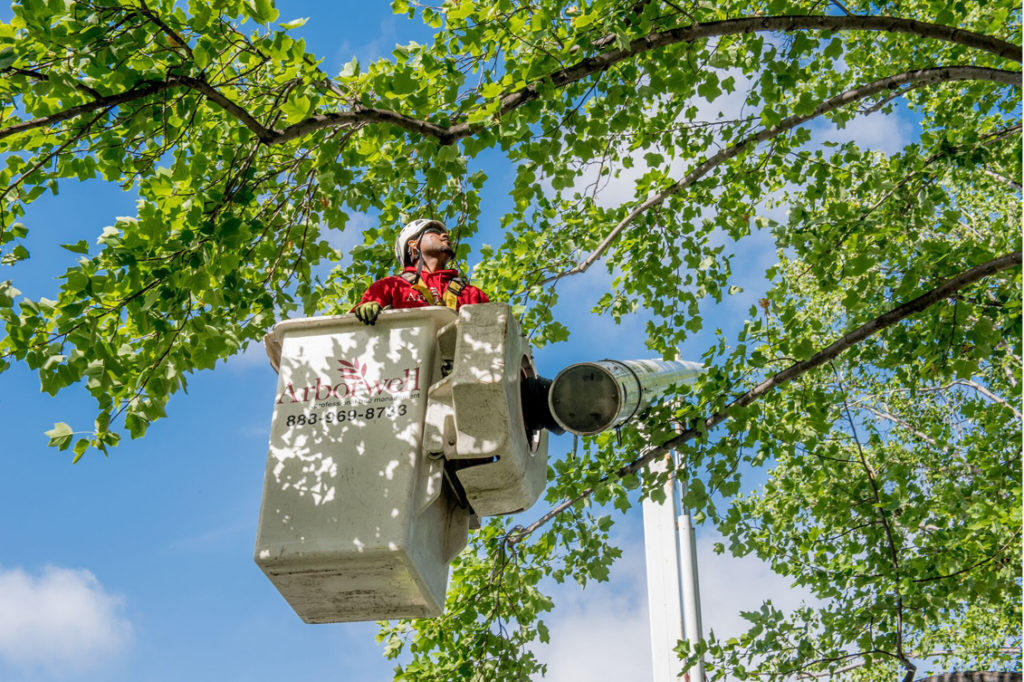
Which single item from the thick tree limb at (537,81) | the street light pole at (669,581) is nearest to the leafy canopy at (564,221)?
the thick tree limb at (537,81)

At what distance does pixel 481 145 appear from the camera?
15.6 feet

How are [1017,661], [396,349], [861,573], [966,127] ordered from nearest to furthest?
1. [396,349]
2. [861,573]
3. [966,127]
4. [1017,661]

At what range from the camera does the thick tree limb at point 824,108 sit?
5645mm

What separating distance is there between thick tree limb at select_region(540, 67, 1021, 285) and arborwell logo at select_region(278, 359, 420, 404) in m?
3.04

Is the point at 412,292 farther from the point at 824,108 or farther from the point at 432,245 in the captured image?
the point at 824,108

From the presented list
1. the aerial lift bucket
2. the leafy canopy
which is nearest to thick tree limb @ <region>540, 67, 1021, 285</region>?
the leafy canopy

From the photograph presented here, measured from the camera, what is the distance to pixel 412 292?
184 inches

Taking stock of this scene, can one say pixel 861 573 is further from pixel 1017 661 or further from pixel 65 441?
pixel 1017 661

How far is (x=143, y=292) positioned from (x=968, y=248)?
4.53m

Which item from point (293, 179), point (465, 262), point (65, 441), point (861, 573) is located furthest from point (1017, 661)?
point (65, 441)

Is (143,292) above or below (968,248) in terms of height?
below

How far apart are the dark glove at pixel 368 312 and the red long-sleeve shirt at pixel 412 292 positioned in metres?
0.22

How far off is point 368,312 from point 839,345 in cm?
247

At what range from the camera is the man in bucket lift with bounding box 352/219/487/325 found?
4.53 meters
